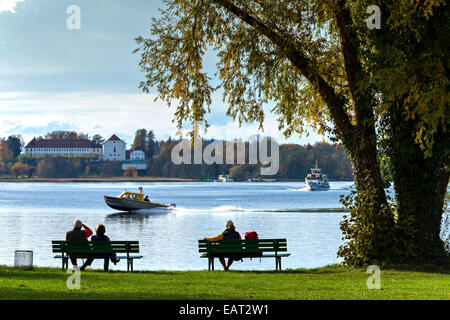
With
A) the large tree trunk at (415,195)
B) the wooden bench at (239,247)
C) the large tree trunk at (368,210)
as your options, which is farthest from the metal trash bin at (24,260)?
the large tree trunk at (415,195)

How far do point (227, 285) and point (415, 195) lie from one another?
660 centimetres

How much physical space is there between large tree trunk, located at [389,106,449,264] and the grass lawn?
3.63 feet

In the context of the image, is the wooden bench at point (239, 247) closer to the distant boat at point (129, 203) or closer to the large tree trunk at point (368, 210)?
the large tree trunk at point (368, 210)

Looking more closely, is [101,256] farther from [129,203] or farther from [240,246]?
[129,203]

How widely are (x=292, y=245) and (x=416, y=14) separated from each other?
20.2m

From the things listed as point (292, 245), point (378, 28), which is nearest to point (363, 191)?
point (378, 28)

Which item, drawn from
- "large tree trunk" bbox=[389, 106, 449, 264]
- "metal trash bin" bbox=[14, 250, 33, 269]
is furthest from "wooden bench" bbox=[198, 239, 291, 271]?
"metal trash bin" bbox=[14, 250, 33, 269]

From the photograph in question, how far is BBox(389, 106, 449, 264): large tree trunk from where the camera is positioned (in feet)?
55.9

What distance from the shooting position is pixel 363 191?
57.9 feet

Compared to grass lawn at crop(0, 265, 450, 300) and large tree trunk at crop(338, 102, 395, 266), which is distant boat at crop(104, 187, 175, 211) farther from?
grass lawn at crop(0, 265, 450, 300)

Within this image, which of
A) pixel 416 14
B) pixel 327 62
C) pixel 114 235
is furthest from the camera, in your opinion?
pixel 114 235

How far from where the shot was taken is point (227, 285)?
531 inches

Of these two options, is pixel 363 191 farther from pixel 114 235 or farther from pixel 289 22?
pixel 114 235

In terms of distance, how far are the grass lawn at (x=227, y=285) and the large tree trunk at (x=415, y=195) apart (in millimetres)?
1106
